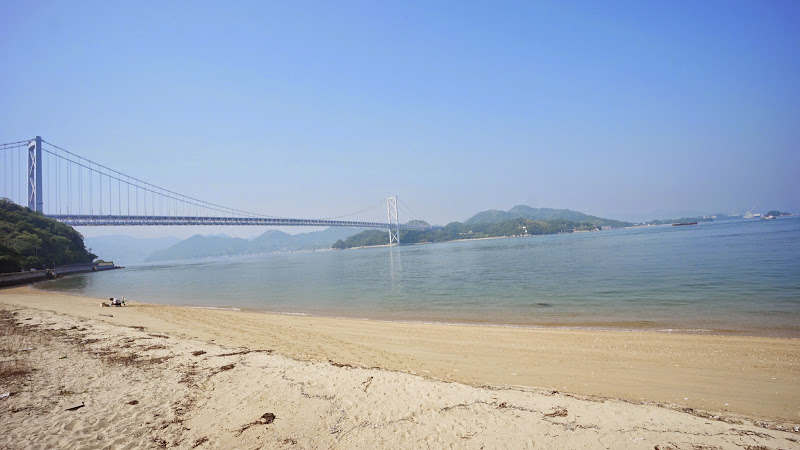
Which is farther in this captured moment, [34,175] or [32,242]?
[34,175]

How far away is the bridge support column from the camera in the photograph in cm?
4941

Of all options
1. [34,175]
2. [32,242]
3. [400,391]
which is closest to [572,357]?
[400,391]

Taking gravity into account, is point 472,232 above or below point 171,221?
below

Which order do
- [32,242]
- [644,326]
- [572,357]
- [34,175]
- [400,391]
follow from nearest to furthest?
[400,391] → [572,357] → [644,326] → [32,242] → [34,175]

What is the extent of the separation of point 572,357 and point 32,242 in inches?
1959

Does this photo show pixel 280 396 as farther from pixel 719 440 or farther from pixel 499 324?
pixel 499 324

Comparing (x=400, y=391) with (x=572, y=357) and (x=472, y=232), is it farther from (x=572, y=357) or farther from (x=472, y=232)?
(x=472, y=232)

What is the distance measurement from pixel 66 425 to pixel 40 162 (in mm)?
69918

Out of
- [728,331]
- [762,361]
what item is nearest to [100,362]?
[762,361]

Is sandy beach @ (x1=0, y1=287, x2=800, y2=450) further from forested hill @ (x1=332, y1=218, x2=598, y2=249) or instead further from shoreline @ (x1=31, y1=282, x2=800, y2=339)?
forested hill @ (x1=332, y1=218, x2=598, y2=249)

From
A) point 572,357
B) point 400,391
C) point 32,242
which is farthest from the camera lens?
point 32,242

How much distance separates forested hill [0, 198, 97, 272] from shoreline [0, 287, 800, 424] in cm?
3231

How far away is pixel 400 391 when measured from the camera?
159 inches

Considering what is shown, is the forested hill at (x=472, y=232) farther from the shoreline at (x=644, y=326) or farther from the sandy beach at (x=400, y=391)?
the sandy beach at (x=400, y=391)
